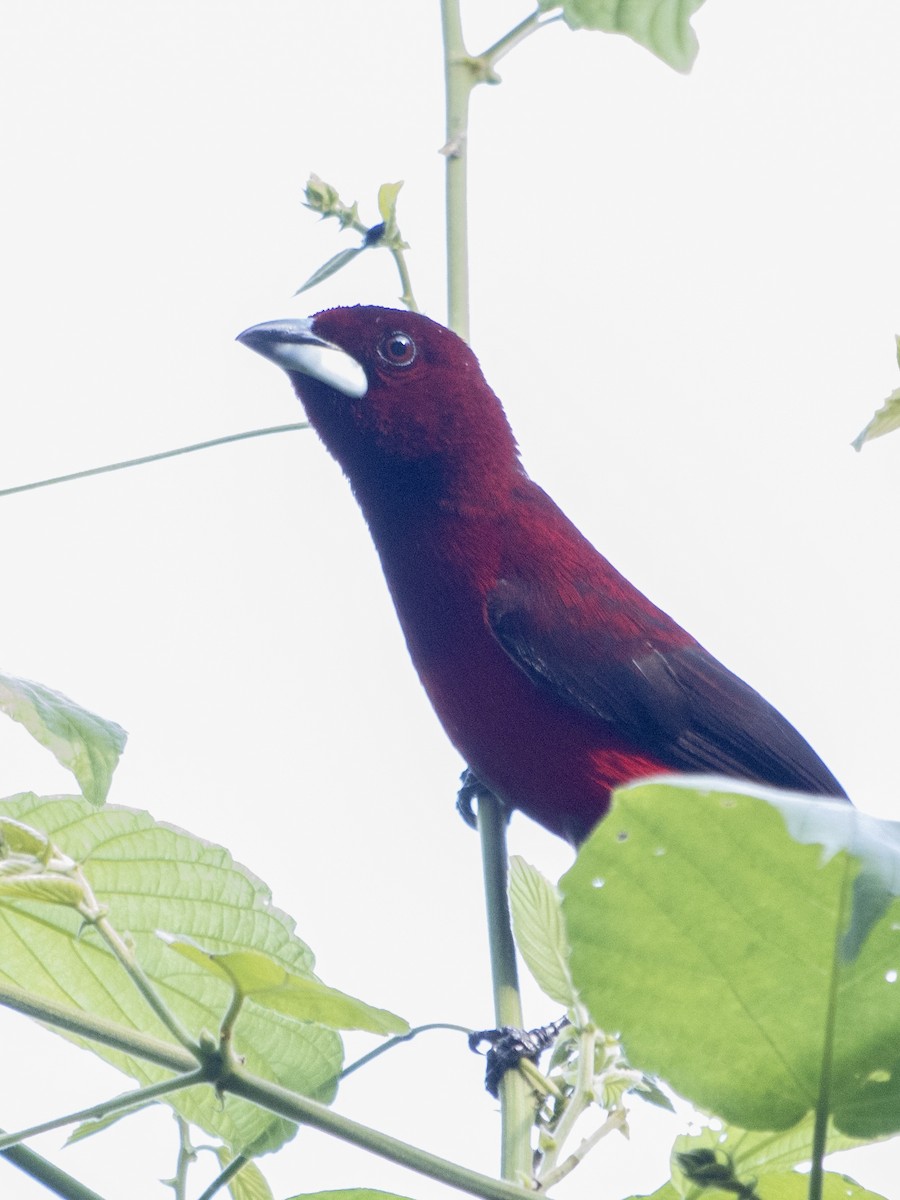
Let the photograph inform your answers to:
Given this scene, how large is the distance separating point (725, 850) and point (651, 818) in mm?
45

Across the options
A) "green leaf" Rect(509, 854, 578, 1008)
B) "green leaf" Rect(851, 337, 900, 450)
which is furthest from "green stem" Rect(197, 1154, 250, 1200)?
"green leaf" Rect(851, 337, 900, 450)

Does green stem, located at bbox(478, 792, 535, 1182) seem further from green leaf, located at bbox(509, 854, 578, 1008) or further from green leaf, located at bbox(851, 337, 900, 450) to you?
green leaf, located at bbox(851, 337, 900, 450)

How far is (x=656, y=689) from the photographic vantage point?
11.7 feet

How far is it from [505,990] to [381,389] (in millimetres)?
2369

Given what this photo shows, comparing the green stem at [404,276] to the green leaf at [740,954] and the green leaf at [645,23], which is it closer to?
the green leaf at [645,23]

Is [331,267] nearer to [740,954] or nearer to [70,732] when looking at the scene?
[70,732]

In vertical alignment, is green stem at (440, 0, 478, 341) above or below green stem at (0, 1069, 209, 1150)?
above

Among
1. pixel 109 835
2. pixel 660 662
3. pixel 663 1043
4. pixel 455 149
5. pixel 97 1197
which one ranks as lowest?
pixel 97 1197

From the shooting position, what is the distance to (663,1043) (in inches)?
35.7

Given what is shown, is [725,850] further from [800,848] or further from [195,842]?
[195,842]

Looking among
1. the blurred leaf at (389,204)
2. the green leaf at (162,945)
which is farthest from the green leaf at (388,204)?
the green leaf at (162,945)

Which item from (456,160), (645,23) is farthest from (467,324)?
(645,23)

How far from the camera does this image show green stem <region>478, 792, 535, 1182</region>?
1.32 metres

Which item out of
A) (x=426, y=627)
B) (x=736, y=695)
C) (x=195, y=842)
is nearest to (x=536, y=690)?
(x=426, y=627)
